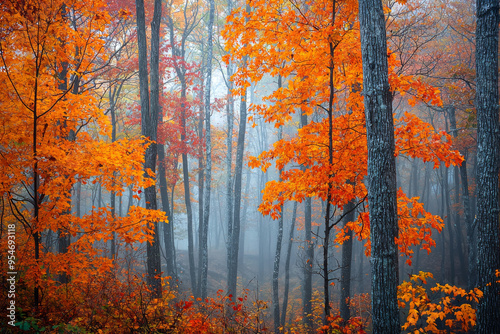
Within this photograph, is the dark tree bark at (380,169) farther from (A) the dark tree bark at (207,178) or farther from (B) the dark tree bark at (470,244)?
(A) the dark tree bark at (207,178)

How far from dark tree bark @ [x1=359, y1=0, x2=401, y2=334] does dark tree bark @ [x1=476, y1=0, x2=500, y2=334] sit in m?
3.91

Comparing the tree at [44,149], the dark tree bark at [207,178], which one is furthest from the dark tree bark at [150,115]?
the dark tree bark at [207,178]

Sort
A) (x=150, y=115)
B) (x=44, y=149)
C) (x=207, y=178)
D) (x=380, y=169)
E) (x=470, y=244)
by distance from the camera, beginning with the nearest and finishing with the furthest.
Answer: (x=380, y=169) < (x=44, y=149) < (x=150, y=115) < (x=470, y=244) < (x=207, y=178)

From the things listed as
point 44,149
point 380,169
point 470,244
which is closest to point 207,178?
point 44,149

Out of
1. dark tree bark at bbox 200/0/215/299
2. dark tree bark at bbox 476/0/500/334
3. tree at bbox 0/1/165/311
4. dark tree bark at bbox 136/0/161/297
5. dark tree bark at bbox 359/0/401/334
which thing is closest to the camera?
dark tree bark at bbox 359/0/401/334

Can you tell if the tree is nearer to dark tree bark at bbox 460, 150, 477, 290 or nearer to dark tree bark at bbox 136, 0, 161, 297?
dark tree bark at bbox 136, 0, 161, 297

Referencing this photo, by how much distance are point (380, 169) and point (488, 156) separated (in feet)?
14.0

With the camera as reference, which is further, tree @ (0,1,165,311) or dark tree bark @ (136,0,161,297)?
dark tree bark @ (136,0,161,297)

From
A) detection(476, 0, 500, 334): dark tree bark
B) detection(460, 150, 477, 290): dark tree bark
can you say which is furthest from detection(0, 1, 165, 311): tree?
detection(460, 150, 477, 290): dark tree bark

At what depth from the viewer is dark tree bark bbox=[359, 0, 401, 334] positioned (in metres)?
3.93

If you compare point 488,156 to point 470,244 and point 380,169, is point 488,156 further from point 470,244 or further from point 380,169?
point 470,244

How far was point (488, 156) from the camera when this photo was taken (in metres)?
6.30

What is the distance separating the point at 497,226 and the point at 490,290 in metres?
1.44

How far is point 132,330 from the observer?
4.54 metres
